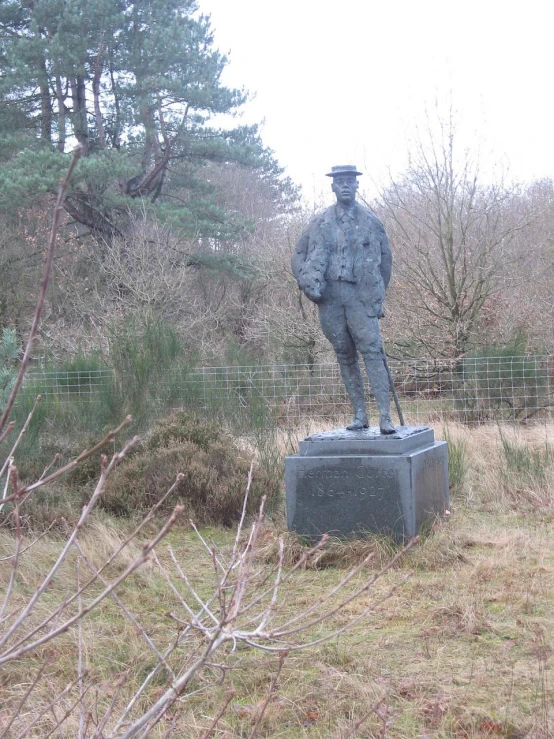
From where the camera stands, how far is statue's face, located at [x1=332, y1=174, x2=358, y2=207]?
6578 millimetres

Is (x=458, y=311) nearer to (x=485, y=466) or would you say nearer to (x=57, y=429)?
(x=485, y=466)

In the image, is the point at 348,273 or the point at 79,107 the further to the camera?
the point at 79,107

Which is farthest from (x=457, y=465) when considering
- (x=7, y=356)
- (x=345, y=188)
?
(x=7, y=356)

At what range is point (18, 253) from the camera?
1980cm

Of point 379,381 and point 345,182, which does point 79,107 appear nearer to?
point 345,182

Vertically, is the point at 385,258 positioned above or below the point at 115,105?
below

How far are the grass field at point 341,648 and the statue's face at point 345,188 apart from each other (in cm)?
248

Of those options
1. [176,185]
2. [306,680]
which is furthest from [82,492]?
[176,185]

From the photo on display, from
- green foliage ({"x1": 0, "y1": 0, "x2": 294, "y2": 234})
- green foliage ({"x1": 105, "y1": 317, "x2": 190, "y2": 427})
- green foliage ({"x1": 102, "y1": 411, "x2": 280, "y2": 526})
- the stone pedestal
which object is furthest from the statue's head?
green foliage ({"x1": 0, "y1": 0, "x2": 294, "y2": 234})

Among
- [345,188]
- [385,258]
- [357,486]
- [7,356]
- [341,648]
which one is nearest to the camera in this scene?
[341,648]

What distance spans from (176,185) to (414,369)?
972cm

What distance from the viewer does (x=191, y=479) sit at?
7.58 meters

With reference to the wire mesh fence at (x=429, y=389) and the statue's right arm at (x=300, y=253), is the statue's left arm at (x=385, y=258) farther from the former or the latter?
the wire mesh fence at (x=429, y=389)

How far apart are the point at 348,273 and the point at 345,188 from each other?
0.63 metres
